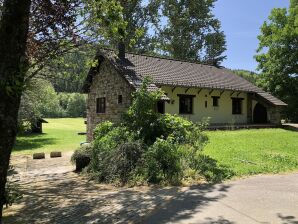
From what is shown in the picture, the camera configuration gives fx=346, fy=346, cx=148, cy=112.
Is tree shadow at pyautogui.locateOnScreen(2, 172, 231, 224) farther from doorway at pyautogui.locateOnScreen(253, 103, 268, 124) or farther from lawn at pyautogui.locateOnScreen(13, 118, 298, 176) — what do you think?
doorway at pyautogui.locateOnScreen(253, 103, 268, 124)

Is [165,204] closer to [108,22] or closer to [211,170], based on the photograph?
[211,170]

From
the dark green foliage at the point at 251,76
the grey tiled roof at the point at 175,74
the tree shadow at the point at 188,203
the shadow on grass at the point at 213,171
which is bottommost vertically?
the tree shadow at the point at 188,203

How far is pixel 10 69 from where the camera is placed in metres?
4.42

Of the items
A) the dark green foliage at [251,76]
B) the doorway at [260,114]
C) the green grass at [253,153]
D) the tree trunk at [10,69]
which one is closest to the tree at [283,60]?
the dark green foliage at [251,76]

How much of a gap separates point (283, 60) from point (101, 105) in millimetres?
21649

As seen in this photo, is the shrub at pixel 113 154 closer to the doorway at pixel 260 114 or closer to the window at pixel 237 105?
the window at pixel 237 105

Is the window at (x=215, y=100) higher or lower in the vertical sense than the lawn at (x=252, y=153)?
higher

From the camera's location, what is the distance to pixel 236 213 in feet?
22.1

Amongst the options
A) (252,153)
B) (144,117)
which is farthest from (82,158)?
(252,153)

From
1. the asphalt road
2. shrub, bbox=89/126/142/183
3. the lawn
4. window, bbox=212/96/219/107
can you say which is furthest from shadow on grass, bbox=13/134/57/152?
the asphalt road

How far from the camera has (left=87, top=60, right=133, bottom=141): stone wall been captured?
21.6m

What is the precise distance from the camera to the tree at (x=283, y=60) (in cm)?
3578

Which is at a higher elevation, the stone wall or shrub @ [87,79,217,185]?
the stone wall

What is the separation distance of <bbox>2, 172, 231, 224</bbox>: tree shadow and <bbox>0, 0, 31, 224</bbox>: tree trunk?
121 inches
